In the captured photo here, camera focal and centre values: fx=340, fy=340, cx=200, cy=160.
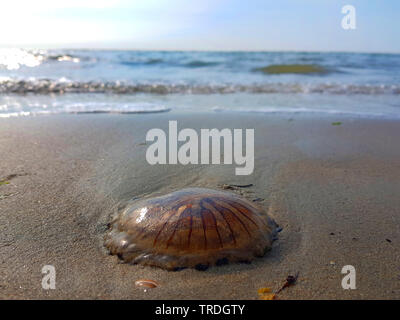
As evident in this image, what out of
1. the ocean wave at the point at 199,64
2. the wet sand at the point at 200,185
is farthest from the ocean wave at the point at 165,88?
the ocean wave at the point at 199,64

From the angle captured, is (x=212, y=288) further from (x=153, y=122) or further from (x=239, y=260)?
(x=153, y=122)

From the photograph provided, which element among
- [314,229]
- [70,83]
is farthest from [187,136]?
[70,83]

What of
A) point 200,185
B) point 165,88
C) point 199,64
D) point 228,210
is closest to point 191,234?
point 228,210

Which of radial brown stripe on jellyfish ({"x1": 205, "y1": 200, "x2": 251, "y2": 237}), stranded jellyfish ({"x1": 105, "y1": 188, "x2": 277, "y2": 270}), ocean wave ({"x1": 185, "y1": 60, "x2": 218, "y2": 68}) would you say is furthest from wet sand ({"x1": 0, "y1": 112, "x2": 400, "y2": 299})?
ocean wave ({"x1": 185, "y1": 60, "x2": 218, "y2": 68})

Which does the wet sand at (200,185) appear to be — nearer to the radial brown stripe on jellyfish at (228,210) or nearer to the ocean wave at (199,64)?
Result: the radial brown stripe on jellyfish at (228,210)

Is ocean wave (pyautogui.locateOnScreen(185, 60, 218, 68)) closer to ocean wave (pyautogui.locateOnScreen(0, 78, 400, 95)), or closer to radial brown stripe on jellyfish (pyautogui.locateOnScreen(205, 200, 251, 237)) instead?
ocean wave (pyautogui.locateOnScreen(0, 78, 400, 95))

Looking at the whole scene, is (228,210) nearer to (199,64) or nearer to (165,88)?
(165,88)
